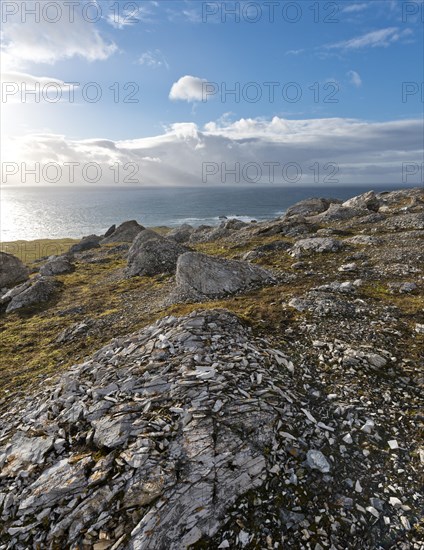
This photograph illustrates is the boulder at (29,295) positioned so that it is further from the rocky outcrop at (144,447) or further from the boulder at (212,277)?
the rocky outcrop at (144,447)

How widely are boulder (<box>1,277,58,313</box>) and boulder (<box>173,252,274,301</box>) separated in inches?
614

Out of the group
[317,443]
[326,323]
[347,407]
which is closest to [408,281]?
[326,323]

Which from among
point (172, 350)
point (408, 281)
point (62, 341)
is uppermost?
point (408, 281)

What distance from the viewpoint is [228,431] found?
28.3ft

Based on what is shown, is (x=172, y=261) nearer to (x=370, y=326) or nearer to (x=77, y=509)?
(x=370, y=326)

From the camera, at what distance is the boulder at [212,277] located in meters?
23.2

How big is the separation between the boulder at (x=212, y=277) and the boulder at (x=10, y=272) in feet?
96.9

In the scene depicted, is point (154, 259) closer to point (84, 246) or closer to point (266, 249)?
point (266, 249)

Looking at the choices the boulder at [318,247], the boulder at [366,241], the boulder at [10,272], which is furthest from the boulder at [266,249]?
the boulder at [10,272]

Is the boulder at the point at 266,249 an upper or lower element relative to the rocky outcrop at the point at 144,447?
upper

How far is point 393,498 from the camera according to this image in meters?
7.44

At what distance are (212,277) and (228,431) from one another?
15.8 metres

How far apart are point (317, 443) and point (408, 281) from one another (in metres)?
17.2

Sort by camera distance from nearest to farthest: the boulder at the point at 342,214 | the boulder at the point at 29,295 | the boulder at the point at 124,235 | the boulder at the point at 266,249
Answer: the boulder at the point at 29,295 → the boulder at the point at 266,249 → the boulder at the point at 342,214 → the boulder at the point at 124,235
